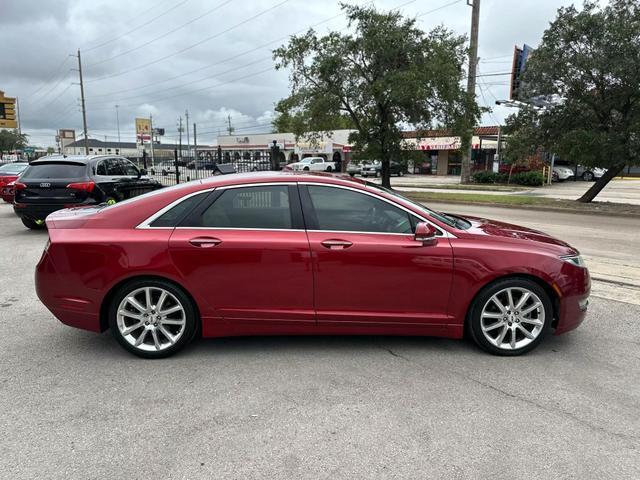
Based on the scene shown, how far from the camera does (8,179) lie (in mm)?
16484

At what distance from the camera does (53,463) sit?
2633 millimetres

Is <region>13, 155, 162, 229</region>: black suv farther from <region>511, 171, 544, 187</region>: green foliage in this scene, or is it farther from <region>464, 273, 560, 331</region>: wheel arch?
<region>511, 171, 544, 187</region>: green foliage

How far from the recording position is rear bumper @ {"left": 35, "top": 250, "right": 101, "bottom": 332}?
390 cm

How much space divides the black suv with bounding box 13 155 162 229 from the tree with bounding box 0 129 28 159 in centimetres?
9196

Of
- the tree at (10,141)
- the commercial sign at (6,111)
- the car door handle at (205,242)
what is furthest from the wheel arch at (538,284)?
the tree at (10,141)

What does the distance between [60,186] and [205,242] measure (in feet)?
24.9

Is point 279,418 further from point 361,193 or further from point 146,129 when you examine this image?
point 146,129

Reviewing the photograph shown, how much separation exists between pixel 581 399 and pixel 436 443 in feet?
4.21

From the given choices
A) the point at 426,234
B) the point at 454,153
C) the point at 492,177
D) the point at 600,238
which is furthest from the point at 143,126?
the point at 426,234

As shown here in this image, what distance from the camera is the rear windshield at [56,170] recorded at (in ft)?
32.9

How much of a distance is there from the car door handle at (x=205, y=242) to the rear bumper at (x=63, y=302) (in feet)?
3.21

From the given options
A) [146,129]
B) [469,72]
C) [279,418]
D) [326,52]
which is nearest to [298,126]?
[326,52]

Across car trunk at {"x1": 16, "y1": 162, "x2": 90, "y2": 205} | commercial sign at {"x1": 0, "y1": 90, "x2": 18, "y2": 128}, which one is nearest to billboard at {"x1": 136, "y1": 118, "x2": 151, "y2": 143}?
commercial sign at {"x1": 0, "y1": 90, "x2": 18, "y2": 128}

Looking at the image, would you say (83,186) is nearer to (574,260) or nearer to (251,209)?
(251,209)
